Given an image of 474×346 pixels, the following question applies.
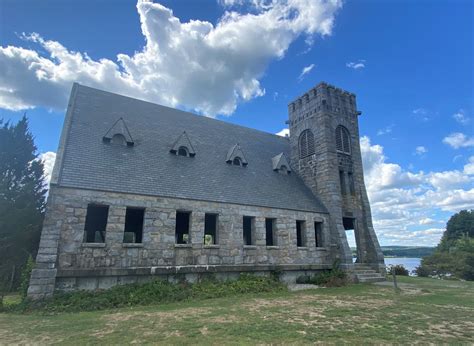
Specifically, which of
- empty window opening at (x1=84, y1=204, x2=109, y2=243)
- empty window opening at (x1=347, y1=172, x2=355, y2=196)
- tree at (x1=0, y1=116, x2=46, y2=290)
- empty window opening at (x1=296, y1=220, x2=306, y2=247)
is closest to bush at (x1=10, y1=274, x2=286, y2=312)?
empty window opening at (x1=296, y1=220, x2=306, y2=247)

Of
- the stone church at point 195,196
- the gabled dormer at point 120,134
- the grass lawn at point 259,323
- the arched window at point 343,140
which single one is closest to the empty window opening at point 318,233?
the stone church at point 195,196

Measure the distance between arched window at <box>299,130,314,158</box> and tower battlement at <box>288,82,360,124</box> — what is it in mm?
1374

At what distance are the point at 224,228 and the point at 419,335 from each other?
968cm

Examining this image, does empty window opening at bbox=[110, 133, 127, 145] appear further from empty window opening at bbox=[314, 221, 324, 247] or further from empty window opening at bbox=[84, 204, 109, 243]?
empty window opening at bbox=[314, 221, 324, 247]

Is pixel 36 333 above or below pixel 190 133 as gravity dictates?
below

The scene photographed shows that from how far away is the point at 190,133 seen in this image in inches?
740

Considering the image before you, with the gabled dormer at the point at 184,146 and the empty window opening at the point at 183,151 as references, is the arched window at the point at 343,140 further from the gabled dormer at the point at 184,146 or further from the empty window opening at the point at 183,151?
the empty window opening at the point at 183,151

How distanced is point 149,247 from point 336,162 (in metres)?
13.7

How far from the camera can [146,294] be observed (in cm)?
1066

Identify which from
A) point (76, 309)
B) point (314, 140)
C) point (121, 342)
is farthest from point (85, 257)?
point (314, 140)

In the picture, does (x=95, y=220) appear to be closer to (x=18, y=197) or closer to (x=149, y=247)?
(x=149, y=247)

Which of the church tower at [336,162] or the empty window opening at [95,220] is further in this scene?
the church tower at [336,162]

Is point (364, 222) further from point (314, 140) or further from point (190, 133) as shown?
point (190, 133)

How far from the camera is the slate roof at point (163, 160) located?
1289cm
